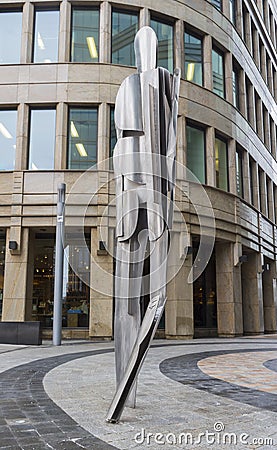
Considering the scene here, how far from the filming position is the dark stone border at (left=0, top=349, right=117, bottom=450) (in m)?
3.96

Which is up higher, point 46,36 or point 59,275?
point 46,36

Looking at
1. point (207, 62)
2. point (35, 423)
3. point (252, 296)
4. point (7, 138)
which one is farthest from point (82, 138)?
point (35, 423)

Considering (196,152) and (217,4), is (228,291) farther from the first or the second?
(217,4)

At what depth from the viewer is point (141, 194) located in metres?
5.68

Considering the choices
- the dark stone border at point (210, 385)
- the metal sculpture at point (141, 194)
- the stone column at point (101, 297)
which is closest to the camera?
the metal sculpture at point (141, 194)

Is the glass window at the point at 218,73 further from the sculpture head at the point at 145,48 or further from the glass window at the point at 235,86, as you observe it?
the sculpture head at the point at 145,48

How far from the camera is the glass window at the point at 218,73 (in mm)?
23547

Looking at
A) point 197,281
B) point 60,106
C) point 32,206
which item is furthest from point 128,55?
point 197,281

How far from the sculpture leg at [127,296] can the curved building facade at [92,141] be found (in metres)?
12.1

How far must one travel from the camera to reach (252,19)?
30.4m

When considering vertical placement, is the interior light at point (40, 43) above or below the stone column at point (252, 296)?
above

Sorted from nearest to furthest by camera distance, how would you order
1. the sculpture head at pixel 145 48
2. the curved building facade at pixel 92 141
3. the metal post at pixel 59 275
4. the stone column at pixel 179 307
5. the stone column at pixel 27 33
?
the sculpture head at pixel 145 48 < the metal post at pixel 59 275 < the curved building facade at pixel 92 141 < the stone column at pixel 179 307 < the stone column at pixel 27 33

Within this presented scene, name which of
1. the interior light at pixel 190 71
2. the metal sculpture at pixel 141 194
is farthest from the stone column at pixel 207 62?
the metal sculpture at pixel 141 194

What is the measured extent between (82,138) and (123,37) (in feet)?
17.1
